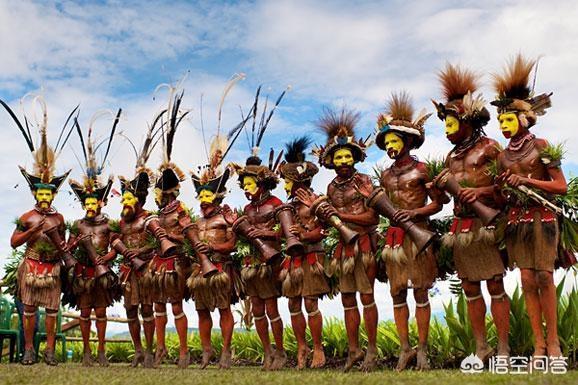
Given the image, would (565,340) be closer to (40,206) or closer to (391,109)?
(391,109)

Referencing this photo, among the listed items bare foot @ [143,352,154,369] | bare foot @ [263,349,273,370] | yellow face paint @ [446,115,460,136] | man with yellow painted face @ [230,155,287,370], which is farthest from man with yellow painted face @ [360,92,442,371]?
bare foot @ [143,352,154,369]

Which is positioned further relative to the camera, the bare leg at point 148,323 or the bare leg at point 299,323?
the bare leg at point 148,323

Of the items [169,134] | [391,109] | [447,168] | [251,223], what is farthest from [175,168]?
[447,168]

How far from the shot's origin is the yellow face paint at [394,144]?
5871 mm

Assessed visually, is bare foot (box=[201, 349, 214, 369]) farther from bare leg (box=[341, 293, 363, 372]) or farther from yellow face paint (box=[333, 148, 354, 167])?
yellow face paint (box=[333, 148, 354, 167])

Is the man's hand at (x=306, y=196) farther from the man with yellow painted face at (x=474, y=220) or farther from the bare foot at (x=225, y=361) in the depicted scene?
the bare foot at (x=225, y=361)

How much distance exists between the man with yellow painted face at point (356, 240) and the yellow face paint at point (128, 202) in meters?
2.55

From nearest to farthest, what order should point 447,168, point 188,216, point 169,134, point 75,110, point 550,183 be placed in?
point 550,183 → point 447,168 → point 188,216 → point 169,134 → point 75,110

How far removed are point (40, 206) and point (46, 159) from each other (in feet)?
2.16

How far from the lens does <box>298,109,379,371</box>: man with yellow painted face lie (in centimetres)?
598

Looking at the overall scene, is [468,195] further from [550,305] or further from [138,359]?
[138,359]

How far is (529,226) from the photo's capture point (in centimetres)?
505

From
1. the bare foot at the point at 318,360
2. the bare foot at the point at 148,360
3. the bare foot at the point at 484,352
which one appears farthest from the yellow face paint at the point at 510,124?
the bare foot at the point at 148,360

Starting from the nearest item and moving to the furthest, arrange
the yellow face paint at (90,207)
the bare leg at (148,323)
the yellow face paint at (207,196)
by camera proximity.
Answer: the yellow face paint at (207,196)
the bare leg at (148,323)
the yellow face paint at (90,207)
